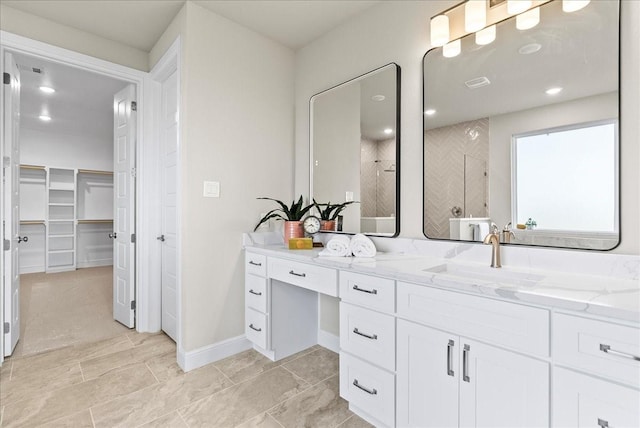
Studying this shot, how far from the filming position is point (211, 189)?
2350 millimetres

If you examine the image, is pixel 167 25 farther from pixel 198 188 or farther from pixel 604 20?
pixel 604 20

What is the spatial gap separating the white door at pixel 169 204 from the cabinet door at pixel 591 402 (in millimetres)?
2562

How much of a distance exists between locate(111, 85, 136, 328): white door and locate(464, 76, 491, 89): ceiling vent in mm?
2715

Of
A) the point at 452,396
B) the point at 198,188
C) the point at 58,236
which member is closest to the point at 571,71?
the point at 452,396

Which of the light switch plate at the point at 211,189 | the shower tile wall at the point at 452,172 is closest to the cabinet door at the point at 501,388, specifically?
the shower tile wall at the point at 452,172

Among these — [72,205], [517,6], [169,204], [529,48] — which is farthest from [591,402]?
[72,205]

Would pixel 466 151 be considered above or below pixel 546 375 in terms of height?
above

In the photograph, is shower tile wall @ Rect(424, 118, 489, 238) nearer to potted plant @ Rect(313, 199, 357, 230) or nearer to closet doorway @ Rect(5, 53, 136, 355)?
potted plant @ Rect(313, 199, 357, 230)

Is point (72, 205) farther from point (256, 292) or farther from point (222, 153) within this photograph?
point (256, 292)

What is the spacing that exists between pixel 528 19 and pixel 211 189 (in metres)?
2.10

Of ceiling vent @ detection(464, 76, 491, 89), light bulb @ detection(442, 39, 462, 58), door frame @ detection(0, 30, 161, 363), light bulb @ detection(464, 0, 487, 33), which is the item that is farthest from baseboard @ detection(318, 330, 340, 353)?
light bulb @ detection(464, 0, 487, 33)

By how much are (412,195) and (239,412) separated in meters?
1.59

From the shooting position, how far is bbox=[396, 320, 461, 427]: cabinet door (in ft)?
4.19

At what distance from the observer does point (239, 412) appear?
1764mm
